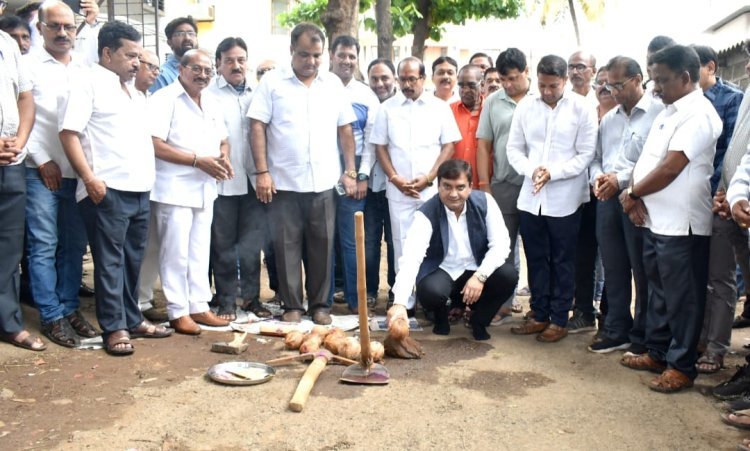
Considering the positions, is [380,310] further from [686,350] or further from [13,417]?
[13,417]

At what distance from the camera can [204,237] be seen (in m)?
5.66

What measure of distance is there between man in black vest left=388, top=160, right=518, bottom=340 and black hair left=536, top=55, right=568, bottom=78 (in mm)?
872

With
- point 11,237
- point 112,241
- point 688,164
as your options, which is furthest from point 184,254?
point 688,164

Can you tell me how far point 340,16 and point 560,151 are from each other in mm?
5040

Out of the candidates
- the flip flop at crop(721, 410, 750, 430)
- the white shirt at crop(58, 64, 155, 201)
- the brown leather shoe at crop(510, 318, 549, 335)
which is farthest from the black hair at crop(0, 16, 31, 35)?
the flip flop at crop(721, 410, 750, 430)

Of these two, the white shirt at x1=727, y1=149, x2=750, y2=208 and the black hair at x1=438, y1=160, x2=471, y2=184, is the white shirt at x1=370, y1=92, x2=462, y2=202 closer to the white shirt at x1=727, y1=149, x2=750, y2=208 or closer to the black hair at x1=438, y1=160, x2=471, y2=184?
the black hair at x1=438, y1=160, x2=471, y2=184

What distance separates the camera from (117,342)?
195 inches

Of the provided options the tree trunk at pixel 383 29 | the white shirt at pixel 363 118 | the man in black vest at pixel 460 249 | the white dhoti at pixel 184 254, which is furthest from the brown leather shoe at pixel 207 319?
the tree trunk at pixel 383 29

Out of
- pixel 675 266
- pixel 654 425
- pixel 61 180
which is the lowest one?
pixel 654 425

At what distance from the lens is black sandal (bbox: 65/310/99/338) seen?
17.4 feet

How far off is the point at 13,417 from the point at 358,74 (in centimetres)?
651

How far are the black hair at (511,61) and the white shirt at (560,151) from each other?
35 cm

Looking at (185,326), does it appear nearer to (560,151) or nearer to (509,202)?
(509,202)

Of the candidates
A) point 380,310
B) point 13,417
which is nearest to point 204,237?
point 380,310
